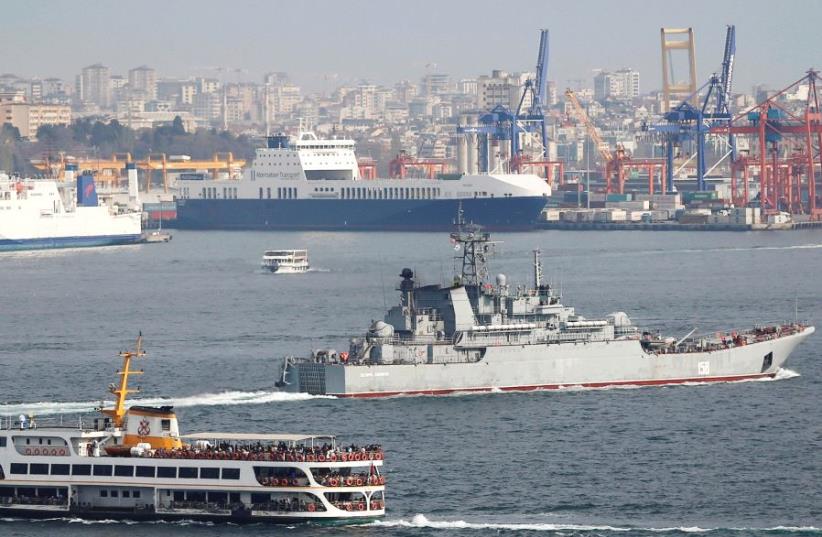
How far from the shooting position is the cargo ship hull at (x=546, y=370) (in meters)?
54.2

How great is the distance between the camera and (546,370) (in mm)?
56000

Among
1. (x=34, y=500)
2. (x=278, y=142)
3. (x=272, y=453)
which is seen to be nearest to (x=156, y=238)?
(x=278, y=142)

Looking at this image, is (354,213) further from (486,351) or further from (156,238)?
(486,351)

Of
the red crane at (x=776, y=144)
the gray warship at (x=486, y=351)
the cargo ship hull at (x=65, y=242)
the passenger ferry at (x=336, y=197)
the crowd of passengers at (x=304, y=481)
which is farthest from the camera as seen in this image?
the red crane at (x=776, y=144)

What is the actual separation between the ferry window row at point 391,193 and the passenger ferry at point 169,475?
4550 inches

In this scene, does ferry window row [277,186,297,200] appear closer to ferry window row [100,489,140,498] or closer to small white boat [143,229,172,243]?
small white boat [143,229,172,243]

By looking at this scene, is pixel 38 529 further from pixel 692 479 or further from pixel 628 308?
pixel 628 308

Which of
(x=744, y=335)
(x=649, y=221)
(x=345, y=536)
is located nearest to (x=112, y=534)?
(x=345, y=536)

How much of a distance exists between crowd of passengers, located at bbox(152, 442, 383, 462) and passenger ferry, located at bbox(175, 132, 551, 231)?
111358 millimetres

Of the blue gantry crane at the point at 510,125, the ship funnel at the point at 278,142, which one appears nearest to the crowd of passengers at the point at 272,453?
the ship funnel at the point at 278,142

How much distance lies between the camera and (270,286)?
94438 mm

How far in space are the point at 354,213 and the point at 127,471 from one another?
119510 millimetres

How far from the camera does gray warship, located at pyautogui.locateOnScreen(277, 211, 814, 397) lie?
54.4 metres

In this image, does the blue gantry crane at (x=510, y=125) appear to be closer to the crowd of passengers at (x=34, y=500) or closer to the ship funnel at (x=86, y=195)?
the ship funnel at (x=86, y=195)
